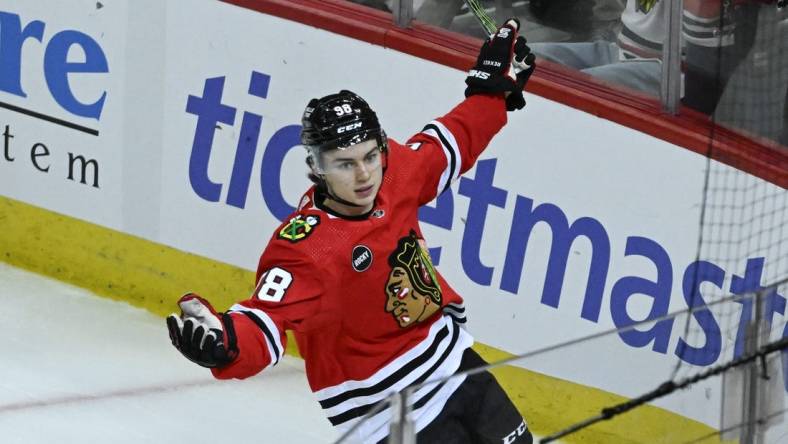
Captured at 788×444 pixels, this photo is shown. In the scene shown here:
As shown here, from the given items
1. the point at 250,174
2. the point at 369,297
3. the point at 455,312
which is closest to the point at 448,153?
the point at 455,312

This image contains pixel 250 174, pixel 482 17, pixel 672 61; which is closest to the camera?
pixel 672 61

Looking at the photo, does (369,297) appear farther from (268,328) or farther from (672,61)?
(672,61)

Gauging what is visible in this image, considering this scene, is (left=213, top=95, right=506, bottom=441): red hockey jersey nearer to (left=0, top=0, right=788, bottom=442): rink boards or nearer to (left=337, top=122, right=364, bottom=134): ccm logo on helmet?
(left=337, top=122, right=364, bottom=134): ccm logo on helmet

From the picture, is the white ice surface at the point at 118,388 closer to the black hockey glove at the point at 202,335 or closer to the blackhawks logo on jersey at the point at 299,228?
the blackhawks logo on jersey at the point at 299,228

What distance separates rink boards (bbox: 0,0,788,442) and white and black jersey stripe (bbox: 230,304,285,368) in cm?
167

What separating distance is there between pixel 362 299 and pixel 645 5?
166 cm

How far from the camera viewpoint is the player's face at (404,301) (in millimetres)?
3098

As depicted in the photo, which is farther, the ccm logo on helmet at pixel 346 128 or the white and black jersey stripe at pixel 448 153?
the white and black jersey stripe at pixel 448 153

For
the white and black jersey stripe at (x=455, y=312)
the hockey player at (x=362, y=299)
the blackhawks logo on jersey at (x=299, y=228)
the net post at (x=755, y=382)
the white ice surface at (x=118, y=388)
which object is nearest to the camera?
the net post at (x=755, y=382)

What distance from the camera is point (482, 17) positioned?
4598mm

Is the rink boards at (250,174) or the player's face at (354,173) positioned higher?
the player's face at (354,173)

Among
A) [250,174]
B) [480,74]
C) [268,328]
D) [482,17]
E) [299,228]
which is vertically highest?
[480,74]

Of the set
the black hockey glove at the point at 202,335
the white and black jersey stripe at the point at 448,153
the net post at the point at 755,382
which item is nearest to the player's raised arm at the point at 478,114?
the white and black jersey stripe at the point at 448,153

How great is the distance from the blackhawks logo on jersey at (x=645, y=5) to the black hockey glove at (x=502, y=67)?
3.07 ft
